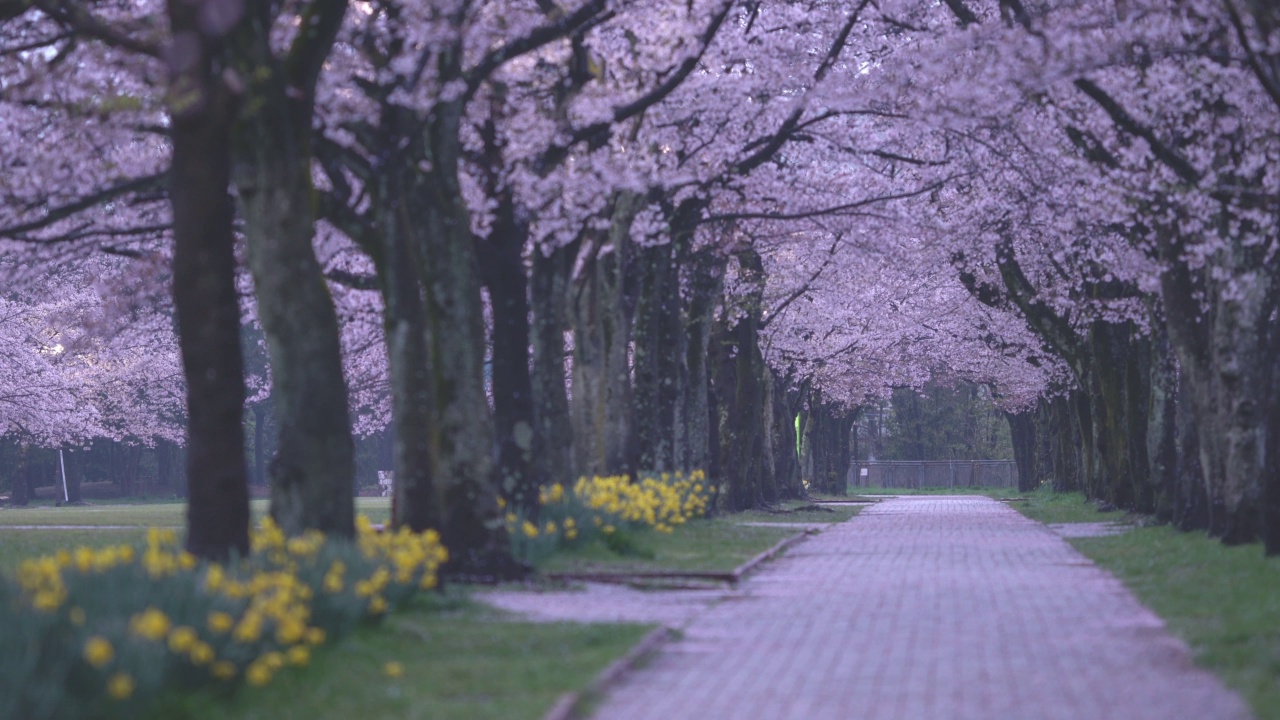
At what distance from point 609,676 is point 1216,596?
24.3 feet

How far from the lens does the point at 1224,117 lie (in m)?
19.5

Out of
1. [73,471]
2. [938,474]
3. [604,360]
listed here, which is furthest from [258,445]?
[604,360]

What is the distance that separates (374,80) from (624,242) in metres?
10.2

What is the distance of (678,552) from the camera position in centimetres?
2105

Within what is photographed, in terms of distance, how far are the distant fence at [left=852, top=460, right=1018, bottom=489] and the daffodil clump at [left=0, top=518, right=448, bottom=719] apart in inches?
3243

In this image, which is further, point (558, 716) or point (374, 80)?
point (374, 80)

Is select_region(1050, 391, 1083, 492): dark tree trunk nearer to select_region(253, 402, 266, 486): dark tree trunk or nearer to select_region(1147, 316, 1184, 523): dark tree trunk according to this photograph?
select_region(1147, 316, 1184, 523): dark tree trunk

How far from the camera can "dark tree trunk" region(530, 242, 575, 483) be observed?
22.3 metres

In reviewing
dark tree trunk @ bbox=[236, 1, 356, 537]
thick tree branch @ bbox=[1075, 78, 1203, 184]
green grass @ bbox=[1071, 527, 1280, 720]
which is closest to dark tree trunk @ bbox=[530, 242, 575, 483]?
thick tree branch @ bbox=[1075, 78, 1203, 184]

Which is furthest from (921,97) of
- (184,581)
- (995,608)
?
(184,581)

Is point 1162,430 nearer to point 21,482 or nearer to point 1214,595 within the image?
point 1214,595

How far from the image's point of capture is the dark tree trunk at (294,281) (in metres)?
12.0

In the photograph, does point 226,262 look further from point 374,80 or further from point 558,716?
point 374,80

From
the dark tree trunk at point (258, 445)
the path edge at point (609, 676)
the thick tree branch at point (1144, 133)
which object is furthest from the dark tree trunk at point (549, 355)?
the dark tree trunk at point (258, 445)
